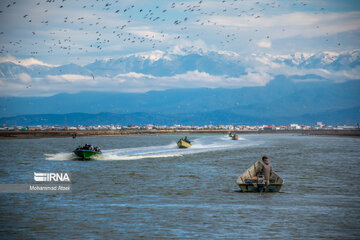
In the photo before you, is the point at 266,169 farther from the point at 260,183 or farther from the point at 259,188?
the point at 259,188

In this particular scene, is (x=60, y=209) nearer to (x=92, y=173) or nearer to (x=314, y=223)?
(x=314, y=223)

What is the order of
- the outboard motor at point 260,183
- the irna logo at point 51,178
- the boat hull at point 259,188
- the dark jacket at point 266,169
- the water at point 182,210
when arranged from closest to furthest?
the water at point 182,210 → the dark jacket at point 266,169 → the outboard motor at point 260,183 → the boat hull at point 259,188 → the irna logo at point 51,178

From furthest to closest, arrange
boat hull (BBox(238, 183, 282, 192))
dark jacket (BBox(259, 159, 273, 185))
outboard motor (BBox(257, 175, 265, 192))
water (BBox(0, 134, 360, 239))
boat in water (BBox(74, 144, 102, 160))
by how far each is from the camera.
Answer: boat in water (BBox(74, 144, 102, 160)) < boat hull (BBox(238, 183, 282, 192)) < outboard motor (BBox(257, 175, 265, 192)) < dark jacket (BBox(259, 159, 273, 185)) < water (BBox(0, 134, 360, 239))

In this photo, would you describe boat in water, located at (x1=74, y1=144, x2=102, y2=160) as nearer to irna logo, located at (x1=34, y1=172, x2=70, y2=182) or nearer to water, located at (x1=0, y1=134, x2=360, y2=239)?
irna logo, located at (x1=34, y1=172, x2=70, y2=182)

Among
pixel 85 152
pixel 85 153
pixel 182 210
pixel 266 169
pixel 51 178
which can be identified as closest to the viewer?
pixel 182 210

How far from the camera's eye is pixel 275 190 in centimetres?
4553

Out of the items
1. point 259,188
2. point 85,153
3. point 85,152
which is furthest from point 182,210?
point 85,153

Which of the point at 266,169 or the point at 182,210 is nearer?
the point at 182,210

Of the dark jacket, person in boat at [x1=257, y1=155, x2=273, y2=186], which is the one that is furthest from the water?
the dark jacket

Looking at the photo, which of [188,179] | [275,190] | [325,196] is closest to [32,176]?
[188,179]

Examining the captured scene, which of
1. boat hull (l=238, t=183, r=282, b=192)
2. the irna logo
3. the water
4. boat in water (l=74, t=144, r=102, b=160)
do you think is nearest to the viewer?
the water

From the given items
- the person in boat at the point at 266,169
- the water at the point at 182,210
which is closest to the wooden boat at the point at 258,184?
the person in boat at the point at 266,169

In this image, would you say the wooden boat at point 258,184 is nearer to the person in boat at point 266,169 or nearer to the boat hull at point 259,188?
the boat hull at point 259,188

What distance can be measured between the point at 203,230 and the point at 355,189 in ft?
78.3
